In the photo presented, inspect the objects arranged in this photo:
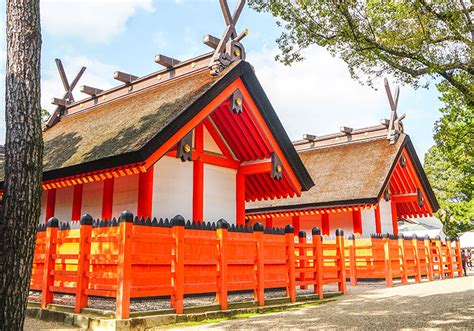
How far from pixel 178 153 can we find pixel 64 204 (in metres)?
4.81

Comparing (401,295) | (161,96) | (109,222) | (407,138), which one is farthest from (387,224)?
(109,222)

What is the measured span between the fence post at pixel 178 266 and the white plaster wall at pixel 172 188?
2973 millimetres

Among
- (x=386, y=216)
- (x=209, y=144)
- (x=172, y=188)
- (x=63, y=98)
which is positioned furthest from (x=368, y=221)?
(x=63, y=98)

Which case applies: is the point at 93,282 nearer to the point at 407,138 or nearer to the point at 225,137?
the point at 225,137

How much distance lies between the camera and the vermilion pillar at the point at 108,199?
10.5 m

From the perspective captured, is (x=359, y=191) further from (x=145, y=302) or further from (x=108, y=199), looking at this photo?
(x=145, y=302)

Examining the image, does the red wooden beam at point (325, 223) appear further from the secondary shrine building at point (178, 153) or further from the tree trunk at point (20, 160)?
the tree trunk at point (20, 160)

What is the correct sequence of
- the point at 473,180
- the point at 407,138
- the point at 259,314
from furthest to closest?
1. the point at 473,180
2. the point at 407,138
3. the point at 259,314

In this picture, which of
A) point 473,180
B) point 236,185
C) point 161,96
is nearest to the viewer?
point 161,96

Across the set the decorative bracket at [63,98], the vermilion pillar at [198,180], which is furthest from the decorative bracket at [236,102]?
the decorative bracket at [63,98]

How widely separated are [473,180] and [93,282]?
77.4 feet

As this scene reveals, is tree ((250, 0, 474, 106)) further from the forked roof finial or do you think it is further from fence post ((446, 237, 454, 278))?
fence post ((446, 237, 454, 278))

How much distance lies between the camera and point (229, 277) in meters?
8.09

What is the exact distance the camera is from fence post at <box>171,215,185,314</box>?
22.7ft
